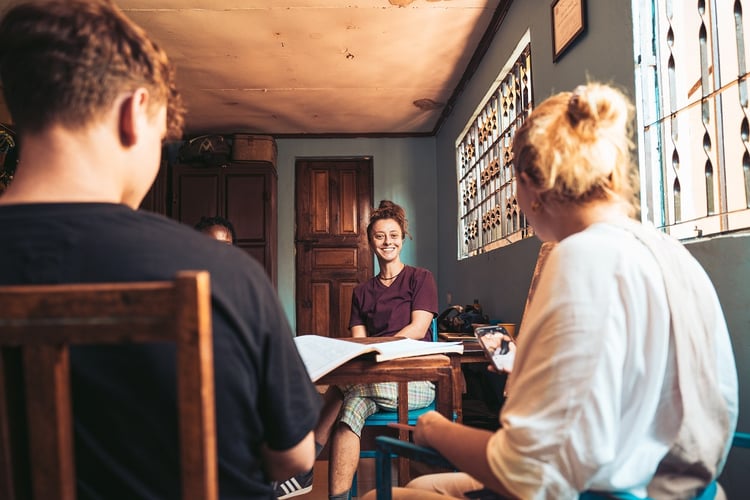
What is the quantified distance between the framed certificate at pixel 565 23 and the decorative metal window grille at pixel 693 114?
1.52ft

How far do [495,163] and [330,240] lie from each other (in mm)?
3150

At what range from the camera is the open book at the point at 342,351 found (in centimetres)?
151

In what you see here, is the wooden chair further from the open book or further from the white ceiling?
the white ceiling

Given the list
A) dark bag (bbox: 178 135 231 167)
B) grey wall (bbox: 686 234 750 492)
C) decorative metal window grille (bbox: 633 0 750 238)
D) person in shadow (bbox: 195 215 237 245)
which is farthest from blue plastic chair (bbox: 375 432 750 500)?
dark bag (bbox: 178 135 231 167)

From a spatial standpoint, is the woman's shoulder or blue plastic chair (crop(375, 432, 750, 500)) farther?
the woman's shoulder

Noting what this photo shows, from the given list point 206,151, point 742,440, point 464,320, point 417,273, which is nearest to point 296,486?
point 417,273

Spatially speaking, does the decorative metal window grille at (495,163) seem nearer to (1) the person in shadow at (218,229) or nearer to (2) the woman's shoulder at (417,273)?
(2) the woman's shoulder at (417,273)

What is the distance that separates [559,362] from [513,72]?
3.34 metres

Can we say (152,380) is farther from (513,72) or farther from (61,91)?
(513,72)

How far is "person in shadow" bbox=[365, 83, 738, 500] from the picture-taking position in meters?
0.80

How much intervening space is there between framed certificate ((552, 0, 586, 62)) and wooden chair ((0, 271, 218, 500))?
250cm

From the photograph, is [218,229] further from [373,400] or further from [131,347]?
[131,347]

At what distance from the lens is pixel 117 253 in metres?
0.69

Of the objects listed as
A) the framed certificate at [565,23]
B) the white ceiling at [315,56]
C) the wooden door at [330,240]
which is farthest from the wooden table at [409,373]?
the wooden door at [330,240]
